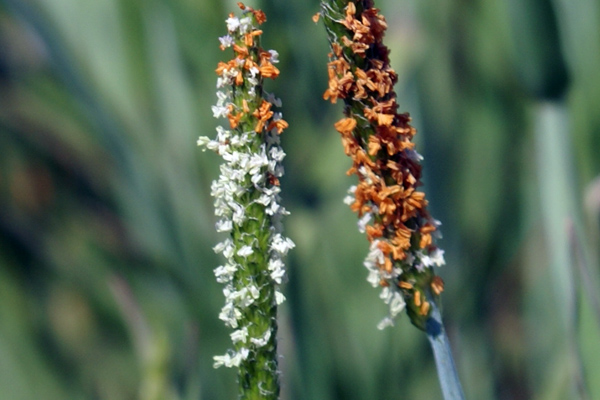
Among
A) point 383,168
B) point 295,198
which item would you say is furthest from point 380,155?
point 295,198

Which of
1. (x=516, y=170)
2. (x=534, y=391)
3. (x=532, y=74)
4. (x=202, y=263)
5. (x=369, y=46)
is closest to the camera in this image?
(x=369, y=46)

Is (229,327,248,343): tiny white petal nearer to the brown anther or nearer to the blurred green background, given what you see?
the brown anther

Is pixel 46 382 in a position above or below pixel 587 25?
below

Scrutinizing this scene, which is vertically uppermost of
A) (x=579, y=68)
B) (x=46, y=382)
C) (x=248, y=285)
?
(x=579, y=68)


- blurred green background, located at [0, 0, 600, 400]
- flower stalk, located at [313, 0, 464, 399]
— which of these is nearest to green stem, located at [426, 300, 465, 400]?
flower stalk, located at [313, 0, 464, 399]

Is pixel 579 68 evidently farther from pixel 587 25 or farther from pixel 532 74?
pixel 532 74

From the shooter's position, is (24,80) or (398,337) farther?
(24,80)

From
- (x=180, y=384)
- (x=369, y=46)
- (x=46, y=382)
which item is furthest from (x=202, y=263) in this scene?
(x=369, y=46)
